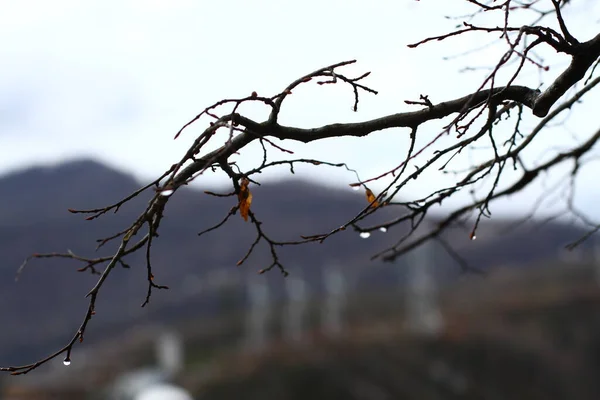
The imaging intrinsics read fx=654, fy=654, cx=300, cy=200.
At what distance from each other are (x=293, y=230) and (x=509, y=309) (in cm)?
4508

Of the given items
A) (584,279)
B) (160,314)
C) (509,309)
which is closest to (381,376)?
(509,309)

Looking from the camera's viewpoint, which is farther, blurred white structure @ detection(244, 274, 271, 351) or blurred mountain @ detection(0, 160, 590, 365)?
blurred mountain @ detection(0, 160, 590, 365)

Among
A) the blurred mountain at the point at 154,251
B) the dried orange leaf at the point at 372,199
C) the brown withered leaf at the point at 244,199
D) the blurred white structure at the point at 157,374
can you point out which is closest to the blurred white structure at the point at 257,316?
the blurred mountain at the point at 154,251

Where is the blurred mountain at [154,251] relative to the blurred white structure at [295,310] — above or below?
above

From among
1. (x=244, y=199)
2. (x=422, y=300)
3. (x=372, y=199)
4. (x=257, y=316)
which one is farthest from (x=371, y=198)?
(x=257, y=316)

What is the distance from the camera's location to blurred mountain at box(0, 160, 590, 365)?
51.8 meters

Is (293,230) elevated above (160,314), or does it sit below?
above

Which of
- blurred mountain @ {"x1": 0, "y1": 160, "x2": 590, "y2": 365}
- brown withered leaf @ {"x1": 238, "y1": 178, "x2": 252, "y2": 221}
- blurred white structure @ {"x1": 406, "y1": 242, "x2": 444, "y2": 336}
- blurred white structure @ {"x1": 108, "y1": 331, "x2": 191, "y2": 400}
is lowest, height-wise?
brown withered leaf @ {"x1": 238, "y1": 178, "x2": 252, "y2": 221}

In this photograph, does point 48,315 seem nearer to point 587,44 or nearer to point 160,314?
point 160,314

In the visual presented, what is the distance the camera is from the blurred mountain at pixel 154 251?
51844mm

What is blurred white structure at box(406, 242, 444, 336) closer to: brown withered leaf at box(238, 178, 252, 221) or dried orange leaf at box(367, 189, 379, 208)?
dried orange leaf at box(367, 189, 379, 208)

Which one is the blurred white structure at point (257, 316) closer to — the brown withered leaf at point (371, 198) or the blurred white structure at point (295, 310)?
the blurred white structure at point (295, 310)

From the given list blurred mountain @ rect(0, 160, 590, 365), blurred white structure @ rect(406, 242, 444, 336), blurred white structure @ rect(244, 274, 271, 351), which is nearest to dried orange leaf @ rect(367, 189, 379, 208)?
blurred white structure @ rect(406, 242, 444, 336)

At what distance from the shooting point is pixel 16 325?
193ft
